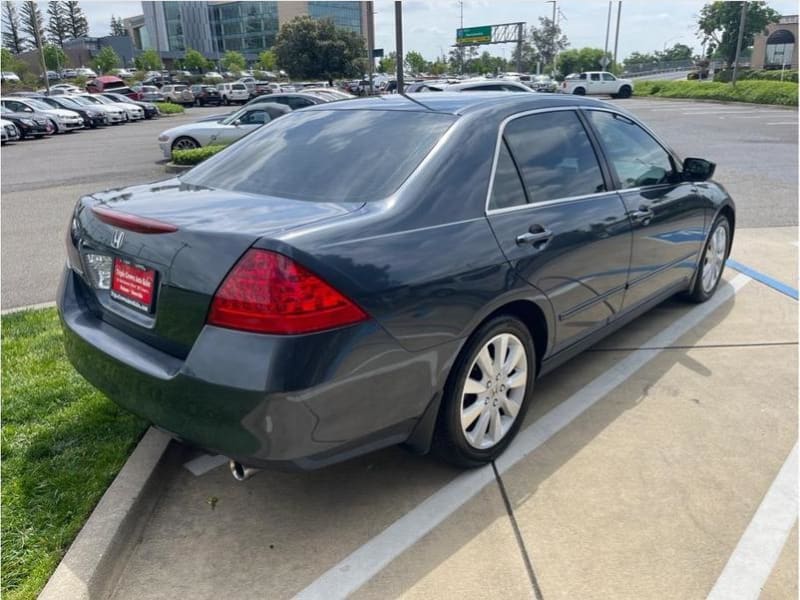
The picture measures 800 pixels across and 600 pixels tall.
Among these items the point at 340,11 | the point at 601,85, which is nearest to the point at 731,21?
the point at 601,85

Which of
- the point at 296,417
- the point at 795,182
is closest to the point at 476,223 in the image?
the point at 296,417

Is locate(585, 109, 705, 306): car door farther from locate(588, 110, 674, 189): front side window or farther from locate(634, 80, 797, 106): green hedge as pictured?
locate(634, 80, 797, 106): green hedge

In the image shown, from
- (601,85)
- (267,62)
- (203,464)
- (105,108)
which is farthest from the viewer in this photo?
(267,62)

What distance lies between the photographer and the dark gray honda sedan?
87.9 inches

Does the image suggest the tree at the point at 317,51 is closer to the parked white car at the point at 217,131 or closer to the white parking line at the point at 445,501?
the parked white car at the point at 217,131

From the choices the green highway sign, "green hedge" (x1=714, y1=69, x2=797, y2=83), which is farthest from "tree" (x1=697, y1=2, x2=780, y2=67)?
the green highway sign

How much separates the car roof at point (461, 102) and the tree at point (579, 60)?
76723mm

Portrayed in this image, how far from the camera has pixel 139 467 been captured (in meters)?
2.93

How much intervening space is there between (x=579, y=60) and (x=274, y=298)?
8155 centimetres

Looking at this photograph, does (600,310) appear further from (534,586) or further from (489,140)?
(534,586)

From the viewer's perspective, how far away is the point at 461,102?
3328 millimetres

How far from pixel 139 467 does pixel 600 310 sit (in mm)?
2534

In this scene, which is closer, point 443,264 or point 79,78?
point 443,264

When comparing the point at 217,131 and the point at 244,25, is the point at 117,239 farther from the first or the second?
the point at 244,25
